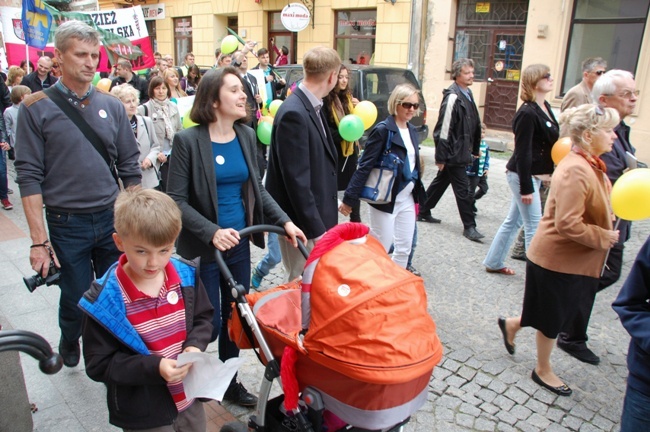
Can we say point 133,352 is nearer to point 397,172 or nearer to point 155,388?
point 155,388

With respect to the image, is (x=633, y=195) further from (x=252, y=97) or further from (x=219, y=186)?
(x=252, y=97)

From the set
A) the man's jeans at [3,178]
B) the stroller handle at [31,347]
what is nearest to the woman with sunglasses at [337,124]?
the stroller handle at [31,347]

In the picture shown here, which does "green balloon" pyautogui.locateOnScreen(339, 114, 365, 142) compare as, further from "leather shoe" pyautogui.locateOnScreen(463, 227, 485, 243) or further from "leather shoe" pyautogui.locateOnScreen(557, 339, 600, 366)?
"leather shoe" pyautogui.locateOnScreen(557, 339, 600, 366)

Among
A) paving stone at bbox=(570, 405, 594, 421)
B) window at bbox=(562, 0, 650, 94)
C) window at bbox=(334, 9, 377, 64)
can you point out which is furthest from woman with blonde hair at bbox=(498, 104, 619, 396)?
window at bbox=(334, 9, 377, 64)

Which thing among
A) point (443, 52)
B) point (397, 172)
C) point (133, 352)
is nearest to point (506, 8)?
point (443, 52)

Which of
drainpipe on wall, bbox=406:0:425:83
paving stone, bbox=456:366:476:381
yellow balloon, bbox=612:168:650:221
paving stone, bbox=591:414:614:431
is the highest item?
drainpipe on wall, bbox=406:0:425:83

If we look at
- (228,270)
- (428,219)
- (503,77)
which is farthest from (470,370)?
(503,77)

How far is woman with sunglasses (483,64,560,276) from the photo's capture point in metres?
4.98

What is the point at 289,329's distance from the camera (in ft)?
7.58

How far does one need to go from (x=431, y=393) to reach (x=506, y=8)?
469 inches

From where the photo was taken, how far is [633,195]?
9.59 ft

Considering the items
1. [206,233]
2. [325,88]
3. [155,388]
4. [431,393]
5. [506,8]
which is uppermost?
[506,8]

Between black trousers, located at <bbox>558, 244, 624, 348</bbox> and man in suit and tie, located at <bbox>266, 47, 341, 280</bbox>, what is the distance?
180cm

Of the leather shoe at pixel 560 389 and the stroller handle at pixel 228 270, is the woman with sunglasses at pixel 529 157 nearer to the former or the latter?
the leather shoe at pixel 560 389
